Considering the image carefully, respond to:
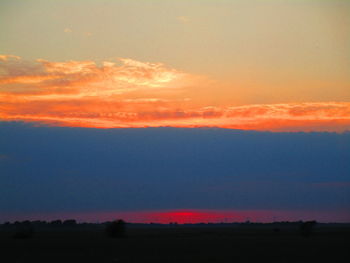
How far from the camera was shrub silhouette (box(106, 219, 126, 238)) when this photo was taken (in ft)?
279

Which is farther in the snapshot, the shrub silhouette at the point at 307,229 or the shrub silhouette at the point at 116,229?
the shrub silhouette at the point at 307,229

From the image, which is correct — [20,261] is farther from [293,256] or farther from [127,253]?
[293,256]

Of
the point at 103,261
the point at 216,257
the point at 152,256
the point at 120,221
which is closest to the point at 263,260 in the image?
the point at 216,257

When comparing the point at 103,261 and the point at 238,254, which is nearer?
the point at 103,261

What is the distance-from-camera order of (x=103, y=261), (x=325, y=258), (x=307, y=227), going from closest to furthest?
1. (x=103, y=261)
2. (x=325, y=258)
3. (x=307, y=227)

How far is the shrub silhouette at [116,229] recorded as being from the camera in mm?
84938

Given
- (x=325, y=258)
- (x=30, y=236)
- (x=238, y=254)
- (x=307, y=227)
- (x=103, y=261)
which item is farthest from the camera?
(x=307, y=227)

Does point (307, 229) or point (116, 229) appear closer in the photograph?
point (116, 229)

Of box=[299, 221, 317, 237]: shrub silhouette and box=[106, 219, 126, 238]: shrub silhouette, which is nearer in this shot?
box=[106, 219, 126, 238]: shrub silhouette

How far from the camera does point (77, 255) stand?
47812 mm

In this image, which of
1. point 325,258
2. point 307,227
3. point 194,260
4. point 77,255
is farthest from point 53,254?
point 307,227

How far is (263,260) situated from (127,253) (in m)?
12.1

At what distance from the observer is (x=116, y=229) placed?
3388 inches

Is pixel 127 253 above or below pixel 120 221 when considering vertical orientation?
below
